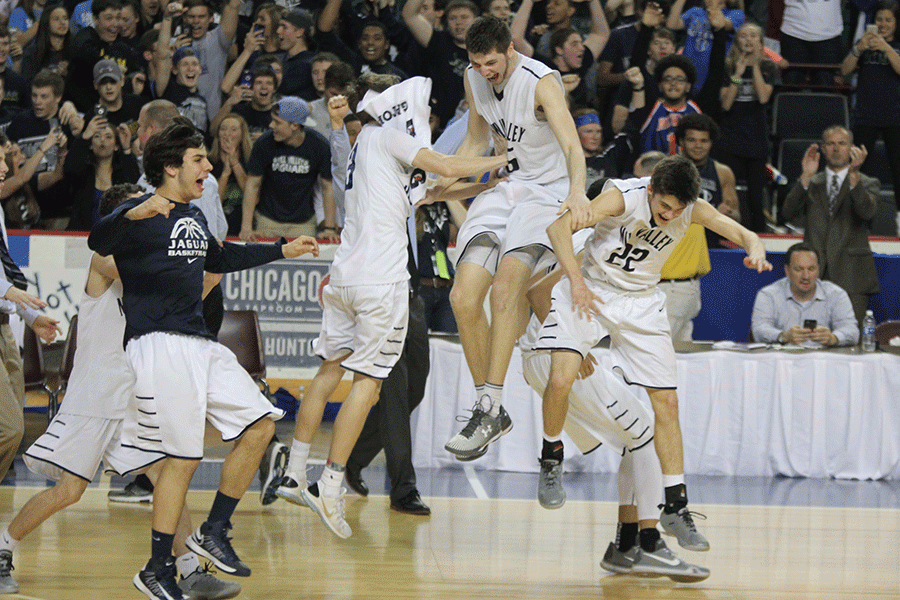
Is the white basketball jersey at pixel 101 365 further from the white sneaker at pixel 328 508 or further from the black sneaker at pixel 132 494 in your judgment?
the black sneaker at pixel 132 494

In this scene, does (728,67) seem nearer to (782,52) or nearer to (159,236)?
(782,52)

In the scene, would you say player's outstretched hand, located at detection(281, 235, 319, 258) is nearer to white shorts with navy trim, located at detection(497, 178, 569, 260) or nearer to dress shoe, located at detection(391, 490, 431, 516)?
white shorts with navy trim, located at detection(497, 178, 569, 260)

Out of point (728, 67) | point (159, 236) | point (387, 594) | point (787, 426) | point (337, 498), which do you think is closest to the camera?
point (159, 236)

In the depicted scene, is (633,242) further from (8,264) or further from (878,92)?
(878,92)

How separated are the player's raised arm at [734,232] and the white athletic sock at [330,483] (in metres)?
2.21

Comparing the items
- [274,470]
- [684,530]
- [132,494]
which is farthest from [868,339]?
[132,494]

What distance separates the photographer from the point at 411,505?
22.6 feet

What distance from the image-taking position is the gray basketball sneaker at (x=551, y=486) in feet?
17.3

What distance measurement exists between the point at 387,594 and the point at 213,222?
3047mm

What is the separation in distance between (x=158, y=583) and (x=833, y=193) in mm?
6545

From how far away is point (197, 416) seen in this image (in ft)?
15.3

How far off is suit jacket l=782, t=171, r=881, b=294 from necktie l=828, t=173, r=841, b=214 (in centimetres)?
2

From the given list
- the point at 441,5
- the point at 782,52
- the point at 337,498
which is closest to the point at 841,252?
the point at 782,52

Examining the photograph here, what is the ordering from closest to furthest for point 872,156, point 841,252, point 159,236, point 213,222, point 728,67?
point 159,236
point 213,222
point 841,252
point 728,67
point 872,156
